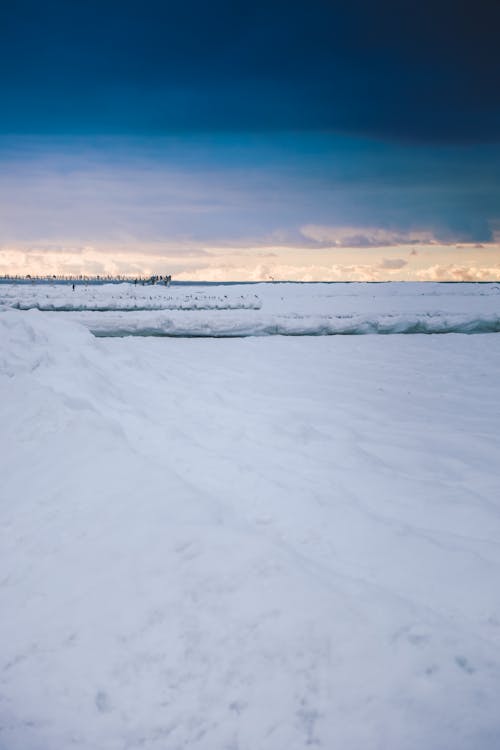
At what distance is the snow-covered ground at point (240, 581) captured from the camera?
1472mm

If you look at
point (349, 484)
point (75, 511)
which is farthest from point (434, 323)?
point (75, 511)

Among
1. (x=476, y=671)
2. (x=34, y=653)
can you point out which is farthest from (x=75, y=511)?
(x=476, y=671)

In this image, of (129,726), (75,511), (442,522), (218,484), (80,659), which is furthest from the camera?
(218,484)

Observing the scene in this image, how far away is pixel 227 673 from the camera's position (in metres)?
1.56

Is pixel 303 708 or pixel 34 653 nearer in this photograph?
pixel 303 708

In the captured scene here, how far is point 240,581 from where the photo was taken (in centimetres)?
184

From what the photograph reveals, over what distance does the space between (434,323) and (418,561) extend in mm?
10828

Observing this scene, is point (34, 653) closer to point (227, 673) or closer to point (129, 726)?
point (129, 726)

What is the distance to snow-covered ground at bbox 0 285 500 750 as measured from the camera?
147 cm

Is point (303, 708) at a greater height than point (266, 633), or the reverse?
point (266, 633)

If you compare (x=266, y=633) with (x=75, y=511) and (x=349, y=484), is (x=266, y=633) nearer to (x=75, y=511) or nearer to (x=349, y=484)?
(x=75, y=511)

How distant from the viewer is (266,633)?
1659 mm

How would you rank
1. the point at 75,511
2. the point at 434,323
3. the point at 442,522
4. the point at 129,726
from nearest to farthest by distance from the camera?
the point at 129,726, the point at 75,511, the point at 442,522, the point at 434,323

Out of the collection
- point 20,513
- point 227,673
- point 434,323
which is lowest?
point 227,673
